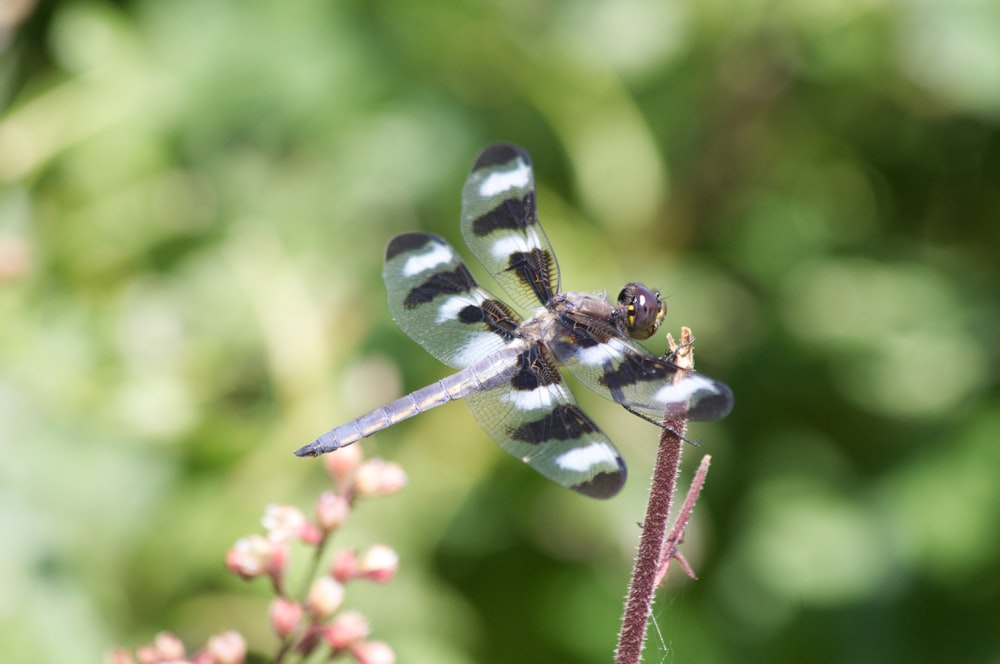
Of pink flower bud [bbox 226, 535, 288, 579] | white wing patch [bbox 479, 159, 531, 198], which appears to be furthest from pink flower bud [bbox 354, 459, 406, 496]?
white wing patch [bbox 479, 159, 531, 198]

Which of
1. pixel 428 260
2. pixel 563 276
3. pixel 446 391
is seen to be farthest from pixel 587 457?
pixel 563 276

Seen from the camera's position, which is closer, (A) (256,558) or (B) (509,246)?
(A) (256,558)

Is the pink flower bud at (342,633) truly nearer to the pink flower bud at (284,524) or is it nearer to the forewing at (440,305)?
the pink flower bud at (284,524)

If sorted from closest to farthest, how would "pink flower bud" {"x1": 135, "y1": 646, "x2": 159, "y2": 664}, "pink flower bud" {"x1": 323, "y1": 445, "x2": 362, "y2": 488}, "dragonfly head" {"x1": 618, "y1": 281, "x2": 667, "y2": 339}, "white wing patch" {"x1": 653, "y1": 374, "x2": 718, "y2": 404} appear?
"pink flower bud" {"x1": 135, "y1": 646, "x2": 159, "y2": 664}, "white wing patch" {"x1": 653, "y1": 374, "x2": 718, "y2": 404}, "pink flower bud" {"x1": 323, "y1": 445, "x2": 362, "y2": 488}, "dragonfly head" {"x1": 618, "y1": 281, "x2": 667, "y2": 339}

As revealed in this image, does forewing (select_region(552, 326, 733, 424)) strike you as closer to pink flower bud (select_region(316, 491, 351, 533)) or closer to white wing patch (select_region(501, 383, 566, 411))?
white wing patch (select_region(501, 383, 566, 411))

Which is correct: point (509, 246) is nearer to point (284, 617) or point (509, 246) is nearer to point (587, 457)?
→ point (587, 457)

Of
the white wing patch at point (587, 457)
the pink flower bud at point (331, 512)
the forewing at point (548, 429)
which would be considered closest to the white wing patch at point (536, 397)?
the forewing at point (548, 429)

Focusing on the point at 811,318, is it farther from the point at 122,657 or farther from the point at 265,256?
the point at 122,657
